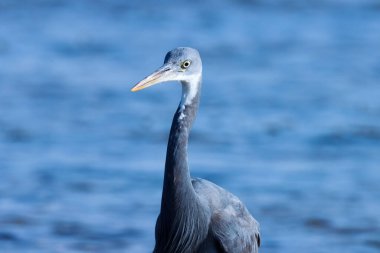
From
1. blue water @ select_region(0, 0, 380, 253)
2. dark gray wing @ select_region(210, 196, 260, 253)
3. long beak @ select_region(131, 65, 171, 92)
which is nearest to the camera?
long beak @ select_region(131, 65, 171, 92)

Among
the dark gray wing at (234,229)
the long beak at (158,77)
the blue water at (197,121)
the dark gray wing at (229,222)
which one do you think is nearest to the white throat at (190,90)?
the long beak at (158,77)

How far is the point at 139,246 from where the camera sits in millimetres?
8781

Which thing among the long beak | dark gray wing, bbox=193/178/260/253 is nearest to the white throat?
the long beak

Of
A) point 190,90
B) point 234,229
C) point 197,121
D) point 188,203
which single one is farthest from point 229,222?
point 197,121

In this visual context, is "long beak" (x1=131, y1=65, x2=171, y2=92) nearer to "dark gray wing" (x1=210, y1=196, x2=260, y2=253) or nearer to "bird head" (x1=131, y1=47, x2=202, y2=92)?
"bird head" (x1=131, y1=47, x2=202, y2=92)

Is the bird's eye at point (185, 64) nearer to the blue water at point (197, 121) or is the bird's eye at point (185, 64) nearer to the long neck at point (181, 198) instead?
the long neck at point (181, 198)

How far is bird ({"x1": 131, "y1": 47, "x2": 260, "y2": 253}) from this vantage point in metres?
6.28

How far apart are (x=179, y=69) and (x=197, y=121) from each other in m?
5.99

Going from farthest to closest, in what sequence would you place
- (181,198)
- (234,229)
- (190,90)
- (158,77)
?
(234,229) → (181,198) → (190,90) → (158,77)

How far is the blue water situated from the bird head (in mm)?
2806

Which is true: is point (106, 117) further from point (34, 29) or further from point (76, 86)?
point (34, 29)

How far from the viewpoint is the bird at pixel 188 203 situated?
247 inches

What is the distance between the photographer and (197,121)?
40.1 ft

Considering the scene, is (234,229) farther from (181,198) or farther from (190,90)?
(190,90)
